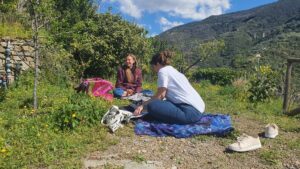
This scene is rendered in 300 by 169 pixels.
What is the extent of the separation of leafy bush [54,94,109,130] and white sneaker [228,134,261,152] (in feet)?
7.31

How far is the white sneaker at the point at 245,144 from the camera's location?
575 centimetres

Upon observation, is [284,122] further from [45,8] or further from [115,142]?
[45,8]

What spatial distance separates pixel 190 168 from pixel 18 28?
31.5 feet

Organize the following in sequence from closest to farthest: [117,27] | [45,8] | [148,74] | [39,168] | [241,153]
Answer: [39,168] → [241,153] → [45,8] → [117,27] → [148,74]

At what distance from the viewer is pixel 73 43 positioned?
42.6ft

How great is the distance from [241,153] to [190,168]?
3.06 feet

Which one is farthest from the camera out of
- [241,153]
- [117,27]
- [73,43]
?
[117,27]

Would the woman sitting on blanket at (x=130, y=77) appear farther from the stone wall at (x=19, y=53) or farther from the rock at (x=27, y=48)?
the rock at (x=27, y=48)

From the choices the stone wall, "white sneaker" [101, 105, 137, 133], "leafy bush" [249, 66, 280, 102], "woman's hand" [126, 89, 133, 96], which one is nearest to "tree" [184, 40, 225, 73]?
"leafy bush" [249, 66, 280, 102]

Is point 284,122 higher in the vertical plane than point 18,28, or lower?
lower

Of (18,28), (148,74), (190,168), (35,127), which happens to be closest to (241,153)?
(190,168)

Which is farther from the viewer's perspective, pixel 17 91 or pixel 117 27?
pixel 117 27

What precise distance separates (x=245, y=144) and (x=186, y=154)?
0.86 m

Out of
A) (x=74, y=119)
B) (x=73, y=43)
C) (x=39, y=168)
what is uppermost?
(x=73, y=43)
